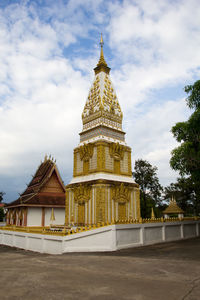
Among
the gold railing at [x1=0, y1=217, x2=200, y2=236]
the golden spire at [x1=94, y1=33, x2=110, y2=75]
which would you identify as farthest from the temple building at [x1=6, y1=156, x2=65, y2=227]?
the golden spire at [x1=94, y1=33, x2=110, y2=75]

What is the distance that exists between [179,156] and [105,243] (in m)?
8.11

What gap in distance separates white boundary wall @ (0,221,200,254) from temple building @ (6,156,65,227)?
5731mm

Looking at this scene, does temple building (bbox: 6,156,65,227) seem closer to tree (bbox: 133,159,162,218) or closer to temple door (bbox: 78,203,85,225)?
temple door (bbox: 78,203,85,225)

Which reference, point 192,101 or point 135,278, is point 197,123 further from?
point 135,278

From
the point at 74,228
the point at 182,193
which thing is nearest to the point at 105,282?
the point at 74,228

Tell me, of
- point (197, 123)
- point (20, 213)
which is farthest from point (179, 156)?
point (20, 213)

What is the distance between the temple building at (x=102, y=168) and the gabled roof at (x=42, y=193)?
18.5ft

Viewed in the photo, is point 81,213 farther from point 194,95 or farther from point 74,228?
point 194,95

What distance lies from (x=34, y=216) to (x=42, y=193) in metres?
3.03

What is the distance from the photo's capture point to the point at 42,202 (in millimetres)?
27797

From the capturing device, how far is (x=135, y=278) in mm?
7844

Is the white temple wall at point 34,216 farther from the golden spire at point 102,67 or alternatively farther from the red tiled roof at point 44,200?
the golden spire at point 102,67

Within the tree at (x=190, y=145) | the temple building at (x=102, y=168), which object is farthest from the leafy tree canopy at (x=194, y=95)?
the temple building at (x=102, y=168)

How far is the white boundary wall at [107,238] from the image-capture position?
1531 centimetres
